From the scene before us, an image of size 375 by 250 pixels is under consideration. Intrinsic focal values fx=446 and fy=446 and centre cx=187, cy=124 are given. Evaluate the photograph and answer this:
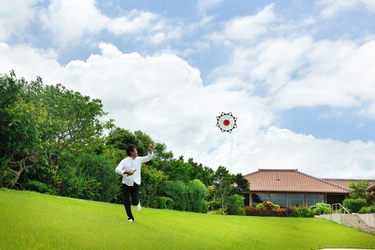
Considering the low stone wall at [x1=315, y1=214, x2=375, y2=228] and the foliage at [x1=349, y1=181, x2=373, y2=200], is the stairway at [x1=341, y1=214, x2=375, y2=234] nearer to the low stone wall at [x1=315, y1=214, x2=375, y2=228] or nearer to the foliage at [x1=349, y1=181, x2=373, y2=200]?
the low stone wall at [x1=315, y1=214, x2=375, y2=228]

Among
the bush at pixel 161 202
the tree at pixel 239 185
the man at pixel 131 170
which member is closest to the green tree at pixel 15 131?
the man at pixel 131 170

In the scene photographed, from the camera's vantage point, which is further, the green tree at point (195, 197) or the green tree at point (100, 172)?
the green tree at point (195, 197)

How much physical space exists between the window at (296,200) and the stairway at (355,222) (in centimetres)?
1774

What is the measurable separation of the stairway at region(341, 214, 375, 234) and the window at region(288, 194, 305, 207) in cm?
1774

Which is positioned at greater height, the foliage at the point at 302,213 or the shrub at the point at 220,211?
the foliage at the point at 302,213

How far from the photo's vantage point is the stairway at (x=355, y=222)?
27344 mm

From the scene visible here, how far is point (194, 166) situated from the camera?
41.5m

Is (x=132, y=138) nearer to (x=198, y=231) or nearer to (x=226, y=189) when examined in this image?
(x=226, y=189)

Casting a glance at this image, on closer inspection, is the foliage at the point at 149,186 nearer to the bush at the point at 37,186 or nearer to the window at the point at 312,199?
the bush at the point at 37,186

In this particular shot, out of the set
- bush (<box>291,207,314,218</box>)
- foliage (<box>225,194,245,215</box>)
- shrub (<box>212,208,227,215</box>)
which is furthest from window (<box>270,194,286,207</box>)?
shrub (<box>212,208,227,215</box>)

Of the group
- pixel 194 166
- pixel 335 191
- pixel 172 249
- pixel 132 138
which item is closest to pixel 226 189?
pixel 194 166

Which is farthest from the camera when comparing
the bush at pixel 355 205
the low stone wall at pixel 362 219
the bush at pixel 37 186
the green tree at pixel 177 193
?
the bush at pixel 355 205

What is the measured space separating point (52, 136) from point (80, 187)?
3343 mm

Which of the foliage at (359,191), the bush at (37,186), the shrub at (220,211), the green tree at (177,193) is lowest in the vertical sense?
the shrub at (220,211)
